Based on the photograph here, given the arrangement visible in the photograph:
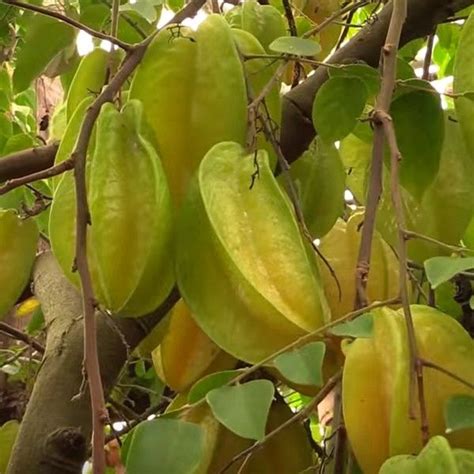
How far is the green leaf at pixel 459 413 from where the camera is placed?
0.62 m

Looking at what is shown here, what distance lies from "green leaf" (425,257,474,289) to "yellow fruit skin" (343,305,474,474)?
6cm

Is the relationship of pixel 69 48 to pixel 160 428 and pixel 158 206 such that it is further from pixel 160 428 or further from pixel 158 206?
pixel 160 428

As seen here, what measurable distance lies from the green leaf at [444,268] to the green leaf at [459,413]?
0.07 m

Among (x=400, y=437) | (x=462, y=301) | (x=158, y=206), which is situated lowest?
(x=462, y=301)

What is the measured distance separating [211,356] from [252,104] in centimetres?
25

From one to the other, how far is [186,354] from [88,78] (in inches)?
12.1

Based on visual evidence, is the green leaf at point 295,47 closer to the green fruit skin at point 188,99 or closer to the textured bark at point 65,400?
the green fruit skin at point 188,99

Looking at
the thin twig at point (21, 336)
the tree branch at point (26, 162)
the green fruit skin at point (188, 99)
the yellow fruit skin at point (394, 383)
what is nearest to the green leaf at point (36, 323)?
the thin twig at point (21, 336)

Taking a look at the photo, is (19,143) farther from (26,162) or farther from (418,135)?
(418,135)

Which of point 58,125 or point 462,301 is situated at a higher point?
point 58,125

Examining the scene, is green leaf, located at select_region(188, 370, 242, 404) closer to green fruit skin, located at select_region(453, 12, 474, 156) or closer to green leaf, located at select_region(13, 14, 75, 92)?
green fruit skin, located at select_region(453, 12, 474, 156)

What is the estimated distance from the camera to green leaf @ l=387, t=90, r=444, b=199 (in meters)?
0.89

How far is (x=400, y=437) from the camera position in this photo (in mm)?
657

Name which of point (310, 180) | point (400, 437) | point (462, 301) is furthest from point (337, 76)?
point (462, 301)
